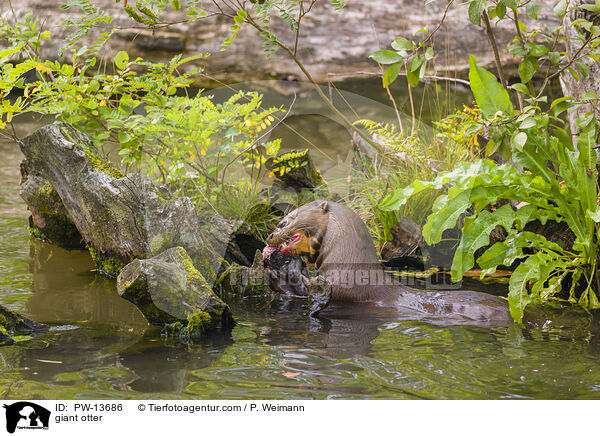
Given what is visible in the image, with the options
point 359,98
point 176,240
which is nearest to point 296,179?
point 176,240

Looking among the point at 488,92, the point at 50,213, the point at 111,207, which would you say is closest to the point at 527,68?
the point at 488,92

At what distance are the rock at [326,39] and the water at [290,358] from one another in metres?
6.24

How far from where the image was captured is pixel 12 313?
332cm

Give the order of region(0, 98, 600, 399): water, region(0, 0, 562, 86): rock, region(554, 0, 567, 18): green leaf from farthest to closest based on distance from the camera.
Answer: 1. region(0, 0, 562, 86): rock
2. region(554, 0, 567, 18): green leaf
3. region(0, 98, 600, 399): water

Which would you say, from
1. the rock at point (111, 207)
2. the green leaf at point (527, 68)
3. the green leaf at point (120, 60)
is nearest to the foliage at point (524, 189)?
the green leaf at point (527, 68)

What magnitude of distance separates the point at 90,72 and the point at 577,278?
881cm

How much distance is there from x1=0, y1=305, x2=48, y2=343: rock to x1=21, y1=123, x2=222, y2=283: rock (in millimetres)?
1129

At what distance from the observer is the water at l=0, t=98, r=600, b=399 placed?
2576 millimetres

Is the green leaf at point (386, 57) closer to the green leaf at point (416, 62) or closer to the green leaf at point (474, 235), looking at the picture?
the green leaf at point (416, 62)

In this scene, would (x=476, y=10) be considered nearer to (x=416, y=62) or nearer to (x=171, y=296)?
(x=416, y=62)

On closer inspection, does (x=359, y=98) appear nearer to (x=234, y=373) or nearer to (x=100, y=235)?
(x=100, y=235)

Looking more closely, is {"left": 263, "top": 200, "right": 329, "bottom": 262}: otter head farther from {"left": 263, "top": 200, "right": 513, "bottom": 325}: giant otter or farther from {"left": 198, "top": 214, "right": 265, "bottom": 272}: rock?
{"left": 198, "top": 214, "right": 265, "bottom": 272}: rock

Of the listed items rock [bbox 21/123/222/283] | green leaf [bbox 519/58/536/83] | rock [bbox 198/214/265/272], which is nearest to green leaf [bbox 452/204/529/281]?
green leaf [bbox 519/58/536/83]
